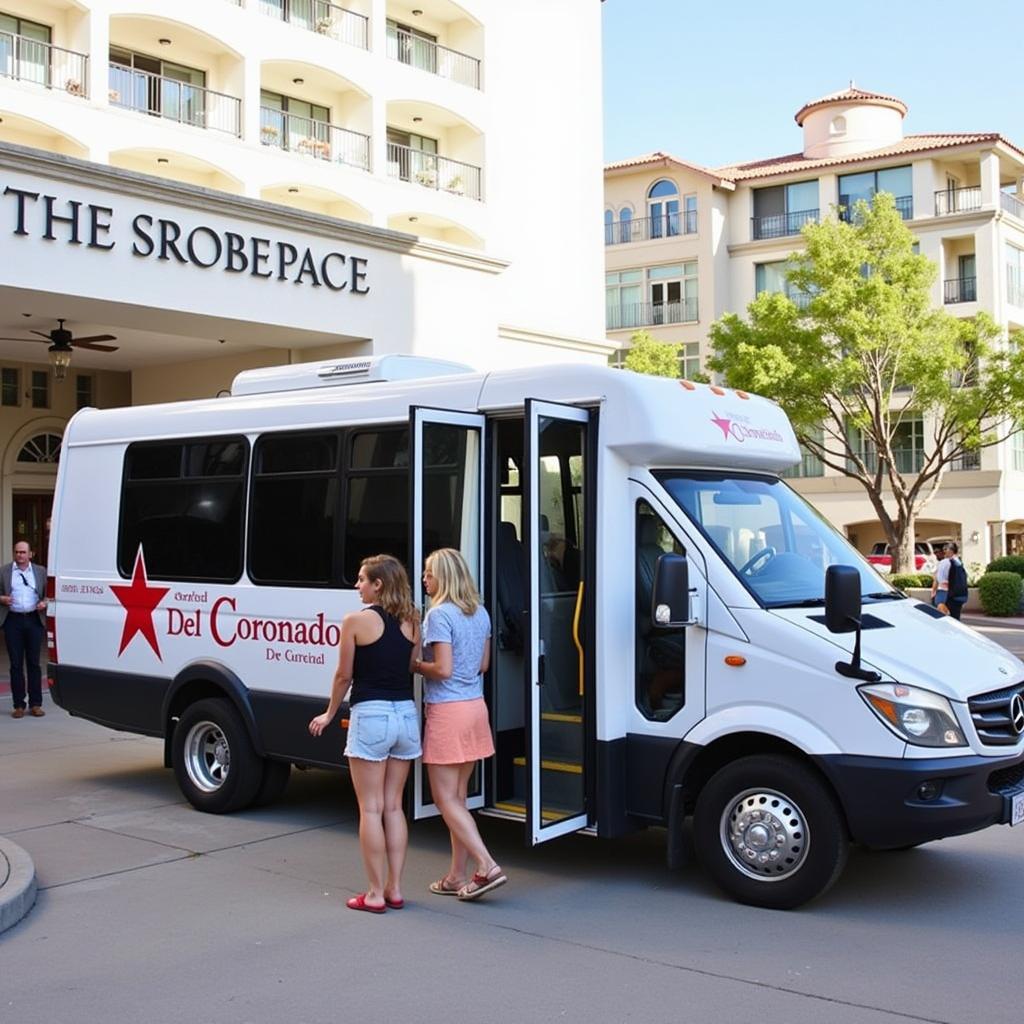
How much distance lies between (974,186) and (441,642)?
4709 cm

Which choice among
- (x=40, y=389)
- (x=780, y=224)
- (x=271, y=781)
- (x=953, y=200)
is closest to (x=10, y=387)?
(x=40, y=389)

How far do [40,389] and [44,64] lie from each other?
6770mm

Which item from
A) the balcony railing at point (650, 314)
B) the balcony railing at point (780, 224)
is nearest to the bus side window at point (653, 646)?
the balcony railing at point (780, 224)

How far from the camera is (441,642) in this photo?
6.69m

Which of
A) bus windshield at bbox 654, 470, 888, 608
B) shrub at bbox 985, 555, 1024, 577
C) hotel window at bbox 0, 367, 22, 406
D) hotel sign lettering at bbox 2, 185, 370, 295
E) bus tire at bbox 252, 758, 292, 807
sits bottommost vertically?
bus tire at bbox 252, 758, 292, 807

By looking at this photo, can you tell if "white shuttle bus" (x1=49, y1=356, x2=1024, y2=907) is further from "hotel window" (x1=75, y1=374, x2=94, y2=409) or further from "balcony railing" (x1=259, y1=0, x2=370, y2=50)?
"balcony railing" (x1=259, y1=0, x2=370, y2=50)

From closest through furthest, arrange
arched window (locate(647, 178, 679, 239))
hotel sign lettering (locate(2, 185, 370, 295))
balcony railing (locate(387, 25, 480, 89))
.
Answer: hotel sign lettering (locate(2, 185, 370, 295))
balcony railing (locate(387, 25, 480, 89))
arched window (locate(647, 178, 679, 239))

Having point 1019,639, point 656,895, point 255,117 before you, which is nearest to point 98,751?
point 656,895

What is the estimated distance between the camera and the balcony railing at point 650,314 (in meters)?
52.3

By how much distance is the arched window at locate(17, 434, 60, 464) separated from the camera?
77.4 ft

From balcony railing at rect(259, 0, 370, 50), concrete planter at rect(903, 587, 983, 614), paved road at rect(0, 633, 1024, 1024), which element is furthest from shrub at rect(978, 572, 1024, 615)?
paved road at rect(0, 633, 1024, 1024)

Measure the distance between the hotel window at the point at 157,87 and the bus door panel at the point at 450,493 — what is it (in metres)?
21.8

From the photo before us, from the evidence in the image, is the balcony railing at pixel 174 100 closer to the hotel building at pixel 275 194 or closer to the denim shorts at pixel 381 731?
the hotel building at pixel 275 194

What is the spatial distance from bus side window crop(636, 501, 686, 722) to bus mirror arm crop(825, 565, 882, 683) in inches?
38.2
